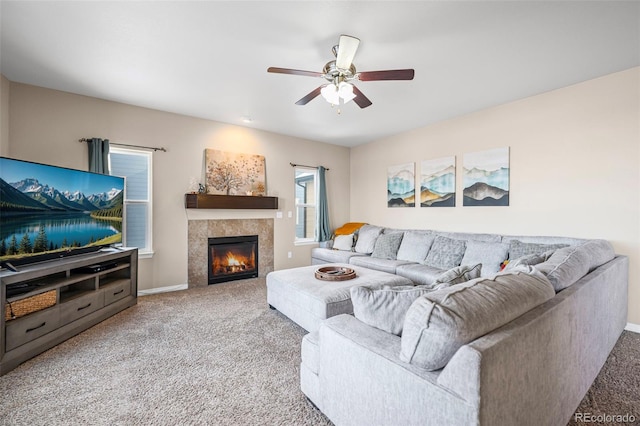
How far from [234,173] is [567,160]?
15.1ft

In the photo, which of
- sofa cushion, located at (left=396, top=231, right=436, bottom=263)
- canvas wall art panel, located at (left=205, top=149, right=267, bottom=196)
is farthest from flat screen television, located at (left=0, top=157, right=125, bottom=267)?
sofa cushion, located at (left=396, top=231, right=436, bottom=263)

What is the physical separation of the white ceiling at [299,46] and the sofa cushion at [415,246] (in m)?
1.96

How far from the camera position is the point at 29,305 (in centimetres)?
222

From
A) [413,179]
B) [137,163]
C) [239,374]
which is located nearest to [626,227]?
[413,179]

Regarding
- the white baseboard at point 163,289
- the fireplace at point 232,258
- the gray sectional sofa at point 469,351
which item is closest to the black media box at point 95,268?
the white baseboard at point 163,289

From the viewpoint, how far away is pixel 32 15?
6.88 ft

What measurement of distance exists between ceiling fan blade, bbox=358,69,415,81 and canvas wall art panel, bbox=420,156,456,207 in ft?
8.21

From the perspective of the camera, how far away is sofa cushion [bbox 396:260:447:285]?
11.3 feet

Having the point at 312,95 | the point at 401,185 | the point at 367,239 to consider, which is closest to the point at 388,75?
the point at 312,95

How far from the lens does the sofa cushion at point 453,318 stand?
988 millimetres

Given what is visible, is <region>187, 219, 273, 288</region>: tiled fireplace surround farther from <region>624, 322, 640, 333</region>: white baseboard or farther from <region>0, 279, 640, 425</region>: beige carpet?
<region>624, 322, 640, 333</region>: white baseboard

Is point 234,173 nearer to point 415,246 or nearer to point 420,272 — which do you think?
point 415,246

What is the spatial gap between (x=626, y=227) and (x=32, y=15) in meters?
5.70

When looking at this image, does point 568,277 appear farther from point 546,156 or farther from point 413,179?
point 413,179
